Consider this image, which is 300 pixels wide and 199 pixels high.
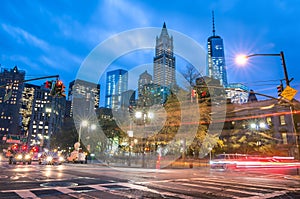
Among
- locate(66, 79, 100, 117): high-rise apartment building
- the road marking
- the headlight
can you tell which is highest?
locate(66, 79, 100, 117): high-rise apartment building

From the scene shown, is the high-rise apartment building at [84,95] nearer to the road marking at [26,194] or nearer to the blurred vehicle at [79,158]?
the blurred vehicle at [79,158]

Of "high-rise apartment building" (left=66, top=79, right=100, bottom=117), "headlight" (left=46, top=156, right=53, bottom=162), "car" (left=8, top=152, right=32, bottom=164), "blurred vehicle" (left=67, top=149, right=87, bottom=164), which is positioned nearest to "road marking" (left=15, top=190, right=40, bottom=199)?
"headlight" (left=46, top=156, right=53, bottom=162)

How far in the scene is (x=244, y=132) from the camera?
47938mm

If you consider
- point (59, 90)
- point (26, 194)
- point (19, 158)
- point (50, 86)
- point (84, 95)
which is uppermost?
point (84, 95)

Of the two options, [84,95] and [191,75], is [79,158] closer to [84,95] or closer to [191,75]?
[191,75]

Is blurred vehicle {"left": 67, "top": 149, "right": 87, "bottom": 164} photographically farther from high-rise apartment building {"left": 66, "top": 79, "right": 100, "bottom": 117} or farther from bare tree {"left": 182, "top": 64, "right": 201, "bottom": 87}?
high-rise apartment building {"left": 66, "top": 79, "right": 100, "bottom": 117}

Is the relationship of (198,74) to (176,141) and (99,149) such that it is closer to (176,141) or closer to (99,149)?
(176,141)

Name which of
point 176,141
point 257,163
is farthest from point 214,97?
point 257,163

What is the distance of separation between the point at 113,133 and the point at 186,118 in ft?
72.7

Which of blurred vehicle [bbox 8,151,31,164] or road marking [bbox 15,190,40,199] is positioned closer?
road marking [bbox 15,190,40,199]

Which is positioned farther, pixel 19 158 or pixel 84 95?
pixel 84 95

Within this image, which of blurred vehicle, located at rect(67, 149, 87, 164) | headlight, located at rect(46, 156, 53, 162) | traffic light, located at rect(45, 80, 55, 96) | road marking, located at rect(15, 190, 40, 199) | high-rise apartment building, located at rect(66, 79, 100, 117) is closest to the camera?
road marking, located at rect(15, 190, 40, 199)

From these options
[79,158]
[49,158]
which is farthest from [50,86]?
[79,158]

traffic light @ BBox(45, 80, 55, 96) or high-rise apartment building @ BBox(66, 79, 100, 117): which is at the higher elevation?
high-rise apartment building @ BBox(66, 79, 100, 117)
